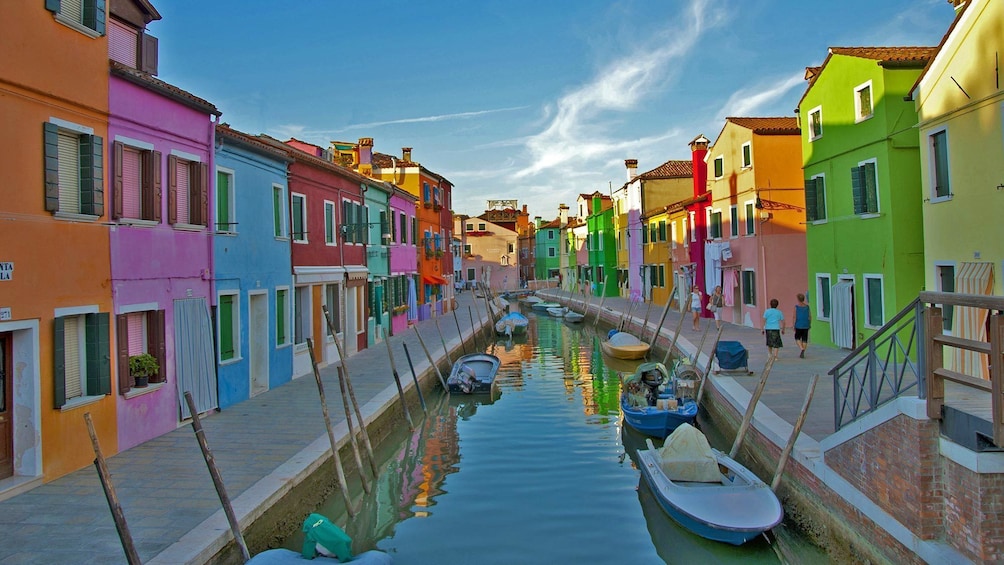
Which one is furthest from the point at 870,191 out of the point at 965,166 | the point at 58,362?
the point at 58,362

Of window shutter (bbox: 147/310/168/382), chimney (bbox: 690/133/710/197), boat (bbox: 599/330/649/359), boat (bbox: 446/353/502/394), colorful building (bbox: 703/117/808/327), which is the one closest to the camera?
window shutter (bbox: 147/310/168/382)

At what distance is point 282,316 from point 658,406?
361 inches

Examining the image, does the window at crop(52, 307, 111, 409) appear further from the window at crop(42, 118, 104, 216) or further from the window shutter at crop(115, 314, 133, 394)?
the window at crop(42, 118, 104, 216)

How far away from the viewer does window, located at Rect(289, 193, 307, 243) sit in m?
17.1

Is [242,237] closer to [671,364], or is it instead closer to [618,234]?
[671,364]

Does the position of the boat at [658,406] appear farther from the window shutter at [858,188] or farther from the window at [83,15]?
the window at [83,15]

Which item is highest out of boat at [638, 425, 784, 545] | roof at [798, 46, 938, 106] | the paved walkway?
roof at [798, 46, 938, 106]

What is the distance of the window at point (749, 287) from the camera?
82.5 feet

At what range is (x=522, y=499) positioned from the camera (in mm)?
10555

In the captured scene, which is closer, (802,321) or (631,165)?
(802,321)

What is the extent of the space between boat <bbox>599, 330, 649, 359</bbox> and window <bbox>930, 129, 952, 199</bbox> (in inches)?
505

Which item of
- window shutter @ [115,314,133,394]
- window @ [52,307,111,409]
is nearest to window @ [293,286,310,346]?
window shutter @ [115,314,133,394]

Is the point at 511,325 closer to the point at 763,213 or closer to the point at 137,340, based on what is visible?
the point at 763,213

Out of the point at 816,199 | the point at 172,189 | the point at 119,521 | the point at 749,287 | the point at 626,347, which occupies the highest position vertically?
the point at 816,199
